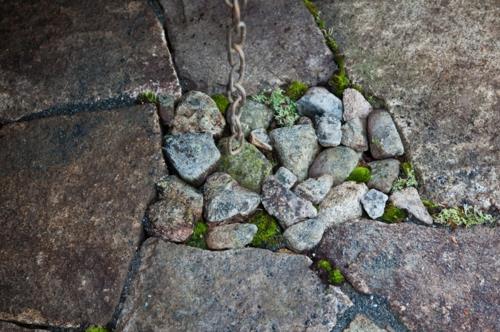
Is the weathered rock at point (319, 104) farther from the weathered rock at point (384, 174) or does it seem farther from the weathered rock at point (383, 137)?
the weathered rock at point (384, 174)

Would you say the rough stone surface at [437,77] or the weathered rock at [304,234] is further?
the rough stone surface at [437,77]

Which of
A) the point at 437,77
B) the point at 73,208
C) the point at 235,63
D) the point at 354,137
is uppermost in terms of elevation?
the point at 235,63

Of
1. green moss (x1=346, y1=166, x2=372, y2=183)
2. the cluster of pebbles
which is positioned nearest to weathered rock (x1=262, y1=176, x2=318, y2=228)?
the cluster of pebbles

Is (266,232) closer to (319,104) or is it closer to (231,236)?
(231,236)

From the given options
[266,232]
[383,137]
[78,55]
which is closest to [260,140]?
[266,232]

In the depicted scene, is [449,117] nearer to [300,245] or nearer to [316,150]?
[316,150]

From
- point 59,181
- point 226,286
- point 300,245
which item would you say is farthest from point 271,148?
point 59,181

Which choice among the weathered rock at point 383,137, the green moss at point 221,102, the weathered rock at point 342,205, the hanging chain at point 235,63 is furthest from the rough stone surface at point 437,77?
the hanging chain at point 235,63
